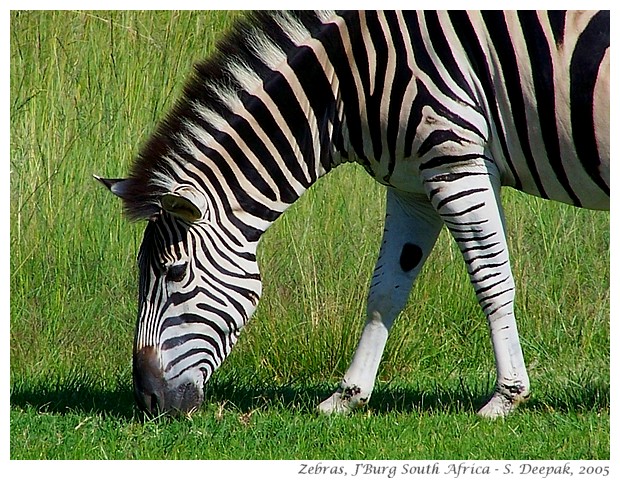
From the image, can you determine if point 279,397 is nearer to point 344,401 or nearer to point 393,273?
point 344,401

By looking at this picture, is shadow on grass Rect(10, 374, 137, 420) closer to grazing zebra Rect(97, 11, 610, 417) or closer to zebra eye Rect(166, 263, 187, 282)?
grazing zebra Rect(97, 11, 610, 417)

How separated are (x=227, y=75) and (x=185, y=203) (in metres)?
0.80

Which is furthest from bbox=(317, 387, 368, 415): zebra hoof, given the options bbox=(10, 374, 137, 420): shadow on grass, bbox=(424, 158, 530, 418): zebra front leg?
bbox=(10, 374, 137, 420): shadow on grass

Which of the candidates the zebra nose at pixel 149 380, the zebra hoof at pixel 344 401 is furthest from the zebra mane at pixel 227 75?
the zebra hoof at pixel 344 401

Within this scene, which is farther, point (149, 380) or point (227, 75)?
point (227, 75)

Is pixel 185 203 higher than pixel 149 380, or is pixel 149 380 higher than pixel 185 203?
→ pixel 185 203

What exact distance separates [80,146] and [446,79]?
13.9 feet

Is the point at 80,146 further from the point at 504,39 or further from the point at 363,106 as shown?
the point at 504,39

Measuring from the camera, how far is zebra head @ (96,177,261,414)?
5168 mm

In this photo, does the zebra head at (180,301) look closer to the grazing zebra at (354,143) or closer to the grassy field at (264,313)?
the grazing zebra at (354,143)

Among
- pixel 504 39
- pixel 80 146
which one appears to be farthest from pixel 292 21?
pixel 80 146

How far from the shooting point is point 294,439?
5.12m

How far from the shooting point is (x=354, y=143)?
5.35 metres

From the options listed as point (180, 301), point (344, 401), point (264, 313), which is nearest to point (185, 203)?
point (180, 301)
